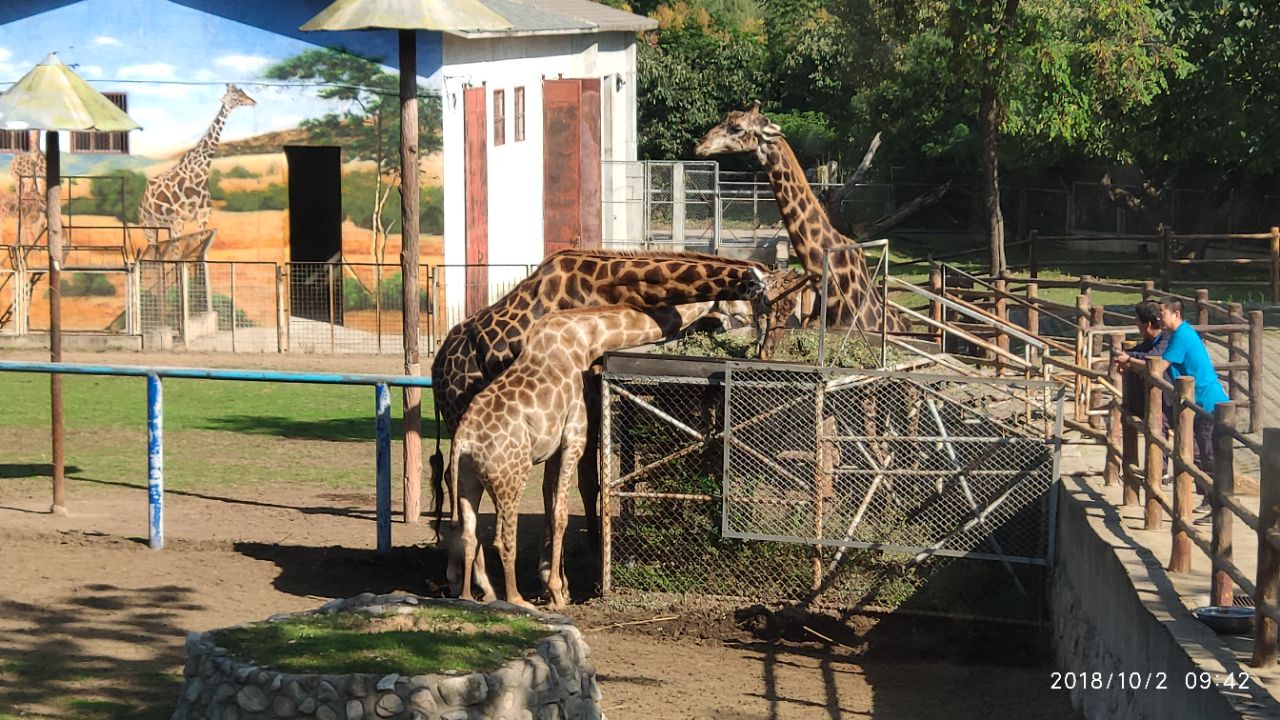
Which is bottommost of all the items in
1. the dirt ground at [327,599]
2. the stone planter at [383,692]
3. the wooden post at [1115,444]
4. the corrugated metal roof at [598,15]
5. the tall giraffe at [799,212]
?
the dirt ground at [327,599]

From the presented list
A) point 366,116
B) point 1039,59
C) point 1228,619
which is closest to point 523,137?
point 366,116

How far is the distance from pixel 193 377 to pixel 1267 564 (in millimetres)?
8255

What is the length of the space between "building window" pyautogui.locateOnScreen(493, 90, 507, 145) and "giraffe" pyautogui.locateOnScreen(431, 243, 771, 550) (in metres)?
15.8

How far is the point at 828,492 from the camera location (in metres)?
11.3

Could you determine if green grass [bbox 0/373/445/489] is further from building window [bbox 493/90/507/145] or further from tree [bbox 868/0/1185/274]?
tree [bbox 868/0/1185/274]

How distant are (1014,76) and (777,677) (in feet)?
54.5

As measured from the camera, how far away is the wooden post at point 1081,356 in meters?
12.9

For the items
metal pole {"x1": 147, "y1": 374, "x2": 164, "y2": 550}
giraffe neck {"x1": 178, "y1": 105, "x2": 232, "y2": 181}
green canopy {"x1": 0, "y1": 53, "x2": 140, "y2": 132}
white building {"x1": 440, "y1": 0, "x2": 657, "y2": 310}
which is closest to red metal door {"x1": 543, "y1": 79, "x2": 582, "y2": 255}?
white building {"x1": 440, "y1": 0, "x2": 657, "y2": 310}

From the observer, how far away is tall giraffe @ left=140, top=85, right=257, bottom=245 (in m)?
25.5

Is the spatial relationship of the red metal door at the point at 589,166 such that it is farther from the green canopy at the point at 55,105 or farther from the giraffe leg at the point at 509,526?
the giraffe leg at the point at 509,526

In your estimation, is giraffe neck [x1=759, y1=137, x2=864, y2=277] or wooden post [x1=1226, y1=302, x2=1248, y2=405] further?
giraffe neck [x1=759, y1=137, x2=864, y2=277]

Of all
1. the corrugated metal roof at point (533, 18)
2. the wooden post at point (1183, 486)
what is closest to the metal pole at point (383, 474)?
the wooden post at point (1183, 486)

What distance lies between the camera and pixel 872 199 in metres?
44.9

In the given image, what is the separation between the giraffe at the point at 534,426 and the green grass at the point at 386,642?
226 centimetres
